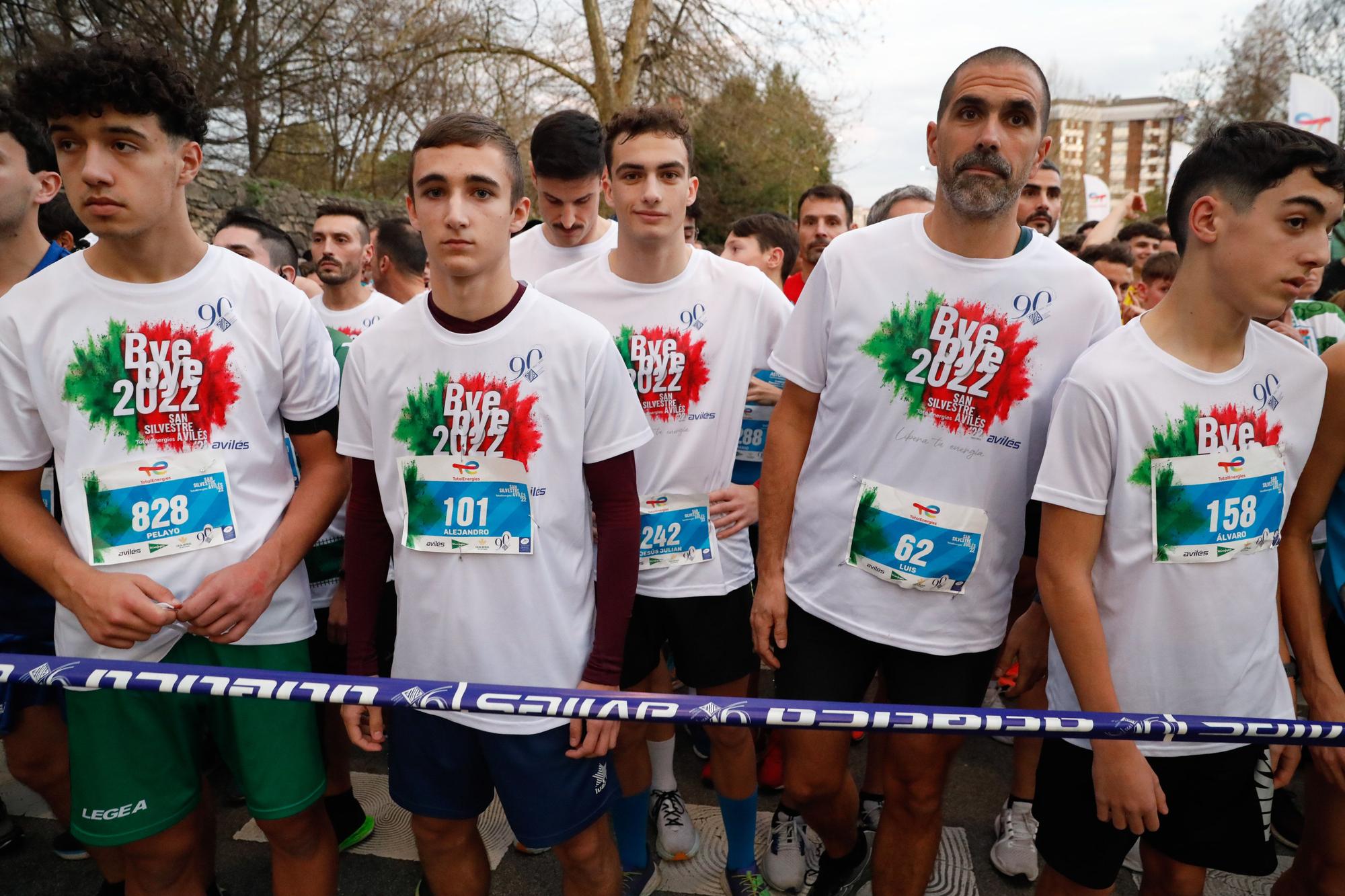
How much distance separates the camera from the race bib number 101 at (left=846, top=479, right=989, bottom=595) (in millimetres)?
2105

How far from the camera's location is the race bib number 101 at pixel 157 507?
195cm

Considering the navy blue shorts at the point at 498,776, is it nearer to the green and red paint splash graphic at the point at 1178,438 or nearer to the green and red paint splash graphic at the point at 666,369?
the green and red paint splash graphic at the point at 666,369

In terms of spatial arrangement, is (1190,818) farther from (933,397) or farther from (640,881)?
(640,881)

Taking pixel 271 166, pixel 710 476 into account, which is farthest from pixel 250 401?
pixel 271 166

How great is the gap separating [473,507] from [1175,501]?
5.09 ft

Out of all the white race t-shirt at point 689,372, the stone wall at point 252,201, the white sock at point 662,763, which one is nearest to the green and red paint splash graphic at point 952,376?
the white race t-shirt at point 689,372

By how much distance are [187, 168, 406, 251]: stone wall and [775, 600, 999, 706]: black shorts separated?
9.99 metres

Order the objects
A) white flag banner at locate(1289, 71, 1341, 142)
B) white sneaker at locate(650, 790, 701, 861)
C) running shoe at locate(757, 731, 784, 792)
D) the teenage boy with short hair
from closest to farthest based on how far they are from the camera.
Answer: the teenage boy with short hair, white sneaker at locate(650, 790, 701, 861), running shoe at locate(757, 731, 784, 792), white flag banner at locate(1289, 71, 1341, 142)

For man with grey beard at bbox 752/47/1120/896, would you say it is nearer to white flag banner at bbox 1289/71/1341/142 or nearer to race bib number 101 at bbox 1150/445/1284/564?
race bib number 101 at bbox 1150/445/1284/564

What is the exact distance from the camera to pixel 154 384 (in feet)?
6.47

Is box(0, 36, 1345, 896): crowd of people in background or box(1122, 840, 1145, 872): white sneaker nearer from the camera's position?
box(0, 36, 1345, 896): crowd of people in background

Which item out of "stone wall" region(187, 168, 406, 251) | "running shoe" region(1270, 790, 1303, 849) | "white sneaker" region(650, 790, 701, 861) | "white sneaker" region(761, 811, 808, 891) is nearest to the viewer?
"white sneaker" region(761, 811, 808, 891)

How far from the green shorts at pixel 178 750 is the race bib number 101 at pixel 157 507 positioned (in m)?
0.27

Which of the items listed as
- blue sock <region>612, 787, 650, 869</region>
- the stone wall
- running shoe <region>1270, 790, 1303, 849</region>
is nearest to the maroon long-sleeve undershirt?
blue sock <region>612, 787, 650, 869</region>
